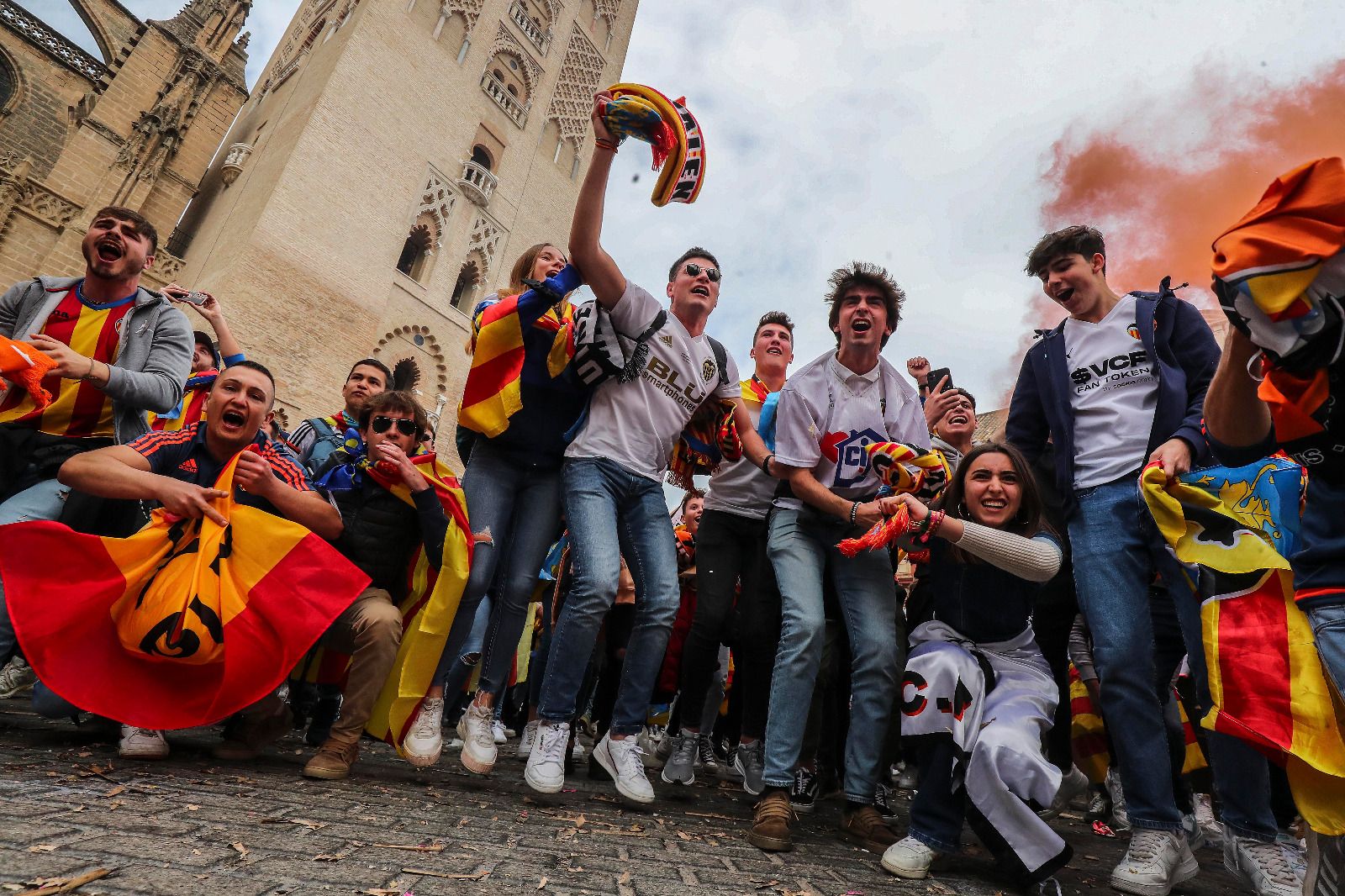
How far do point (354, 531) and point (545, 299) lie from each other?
1367 millimetres

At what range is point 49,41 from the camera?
55.7 ft

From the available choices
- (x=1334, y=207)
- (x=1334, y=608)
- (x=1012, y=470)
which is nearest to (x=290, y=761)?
(x=1012, y=470)

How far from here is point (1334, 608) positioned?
58.7 inches

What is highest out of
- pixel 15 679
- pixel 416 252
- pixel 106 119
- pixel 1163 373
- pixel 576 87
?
pixel 576 87

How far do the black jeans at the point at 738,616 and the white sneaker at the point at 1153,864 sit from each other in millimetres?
1564

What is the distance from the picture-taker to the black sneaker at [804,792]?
3.37m

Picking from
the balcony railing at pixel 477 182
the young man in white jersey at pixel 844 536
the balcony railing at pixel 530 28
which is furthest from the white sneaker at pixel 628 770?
the balcony railing at pixel 530 28

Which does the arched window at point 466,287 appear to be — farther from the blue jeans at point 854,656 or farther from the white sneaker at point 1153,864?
the white sneaker at point 1153,864

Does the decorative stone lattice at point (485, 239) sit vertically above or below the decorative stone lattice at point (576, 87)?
below

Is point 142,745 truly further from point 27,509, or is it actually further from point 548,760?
point 548,760

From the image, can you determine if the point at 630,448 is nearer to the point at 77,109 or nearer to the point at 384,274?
the point at 384,274

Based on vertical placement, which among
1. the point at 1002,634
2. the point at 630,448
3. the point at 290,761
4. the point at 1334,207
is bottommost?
the point at 290,761

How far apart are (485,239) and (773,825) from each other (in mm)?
18906

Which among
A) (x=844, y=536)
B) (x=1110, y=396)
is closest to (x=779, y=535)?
(x=844, y=536)
